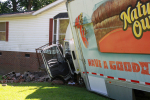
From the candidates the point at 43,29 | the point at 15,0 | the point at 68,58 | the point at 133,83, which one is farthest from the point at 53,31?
the point at 15,0

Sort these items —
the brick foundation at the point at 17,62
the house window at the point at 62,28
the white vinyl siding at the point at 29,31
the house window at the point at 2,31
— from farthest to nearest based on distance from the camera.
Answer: the house window at the point at 2,31, the brick foundation at the point at 17,62, the white vinyl siding at the point at 29,31, the house window at the point at 62,28

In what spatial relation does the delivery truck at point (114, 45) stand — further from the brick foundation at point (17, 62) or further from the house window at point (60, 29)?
the brick foundation at point (17, 62)

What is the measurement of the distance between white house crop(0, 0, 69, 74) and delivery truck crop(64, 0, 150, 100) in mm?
5218

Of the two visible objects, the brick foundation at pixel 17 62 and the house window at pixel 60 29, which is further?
the brick foundation at pixel 17 62

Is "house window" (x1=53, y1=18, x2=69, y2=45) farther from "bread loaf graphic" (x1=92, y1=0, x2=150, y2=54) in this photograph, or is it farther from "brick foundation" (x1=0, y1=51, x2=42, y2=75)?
"bread loaf graphic" (x1=92, y1=0, x2=150, y2=54)

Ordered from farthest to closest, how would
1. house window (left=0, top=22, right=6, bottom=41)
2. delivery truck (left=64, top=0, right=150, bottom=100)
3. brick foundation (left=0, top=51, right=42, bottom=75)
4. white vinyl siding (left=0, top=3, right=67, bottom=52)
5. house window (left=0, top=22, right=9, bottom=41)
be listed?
house window (left=0, top=22, right=6, bottom=41) → house window (left=0, top=22, right=9, bottom=41) → brick foundation (left=0, top=51, right=42, bottom=75) → white vinyl siding (left=0, top=3, right=67, bottom=52) → delivery truck (left=64, top=0, right=150, bottom=100)

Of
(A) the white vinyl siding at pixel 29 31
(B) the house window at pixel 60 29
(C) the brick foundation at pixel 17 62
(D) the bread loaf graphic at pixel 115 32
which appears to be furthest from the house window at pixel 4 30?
(D) the bread loaf graphic at pixel 115 32

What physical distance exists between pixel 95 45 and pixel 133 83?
185 cm

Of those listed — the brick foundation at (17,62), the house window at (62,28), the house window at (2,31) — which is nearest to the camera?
the house window at (62,28)

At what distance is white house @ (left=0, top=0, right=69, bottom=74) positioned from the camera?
40.7ft

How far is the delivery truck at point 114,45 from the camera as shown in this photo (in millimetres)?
4746

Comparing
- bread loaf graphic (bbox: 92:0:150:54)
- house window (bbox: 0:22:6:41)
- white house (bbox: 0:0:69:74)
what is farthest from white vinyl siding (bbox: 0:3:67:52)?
bread loaf graphic (bbox: 92:0:150:54)

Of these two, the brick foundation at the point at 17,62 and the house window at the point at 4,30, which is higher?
the house window at the point at 4,30

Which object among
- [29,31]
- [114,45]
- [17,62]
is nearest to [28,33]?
[29,31]
